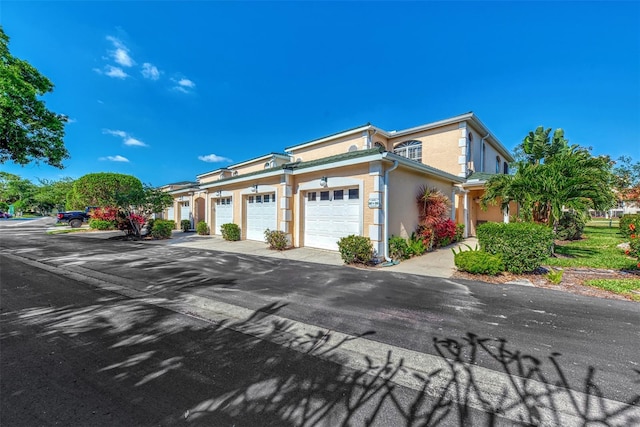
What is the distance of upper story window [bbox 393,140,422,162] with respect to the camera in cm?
1561

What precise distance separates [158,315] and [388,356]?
369 centimetres

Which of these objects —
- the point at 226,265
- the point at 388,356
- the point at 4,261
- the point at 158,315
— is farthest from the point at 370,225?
the point at 4,261

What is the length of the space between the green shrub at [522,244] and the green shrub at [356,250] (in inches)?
136

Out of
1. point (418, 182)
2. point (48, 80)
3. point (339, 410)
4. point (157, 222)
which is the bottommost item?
point (339, 410)

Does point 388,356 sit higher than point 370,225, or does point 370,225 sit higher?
point 370,225

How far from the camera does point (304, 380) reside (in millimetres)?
2551

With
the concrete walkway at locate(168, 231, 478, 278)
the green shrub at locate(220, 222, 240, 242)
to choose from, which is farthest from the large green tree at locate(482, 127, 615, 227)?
the green shrub at locate(220, 222, 240, 242)

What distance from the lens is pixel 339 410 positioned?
7.09 feet

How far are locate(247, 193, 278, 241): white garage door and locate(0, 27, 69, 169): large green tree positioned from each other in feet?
31.8

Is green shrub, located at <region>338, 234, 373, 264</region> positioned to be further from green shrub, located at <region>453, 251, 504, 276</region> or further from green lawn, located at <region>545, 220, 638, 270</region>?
green lawn, located at <region>545, 220, 638, 270</region>

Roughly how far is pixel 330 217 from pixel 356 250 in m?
2.57

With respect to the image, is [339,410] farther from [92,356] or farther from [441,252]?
[441,252]

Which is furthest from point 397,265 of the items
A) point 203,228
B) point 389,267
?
point 203,228

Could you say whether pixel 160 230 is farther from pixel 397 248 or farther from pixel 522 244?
pixel 522 244
